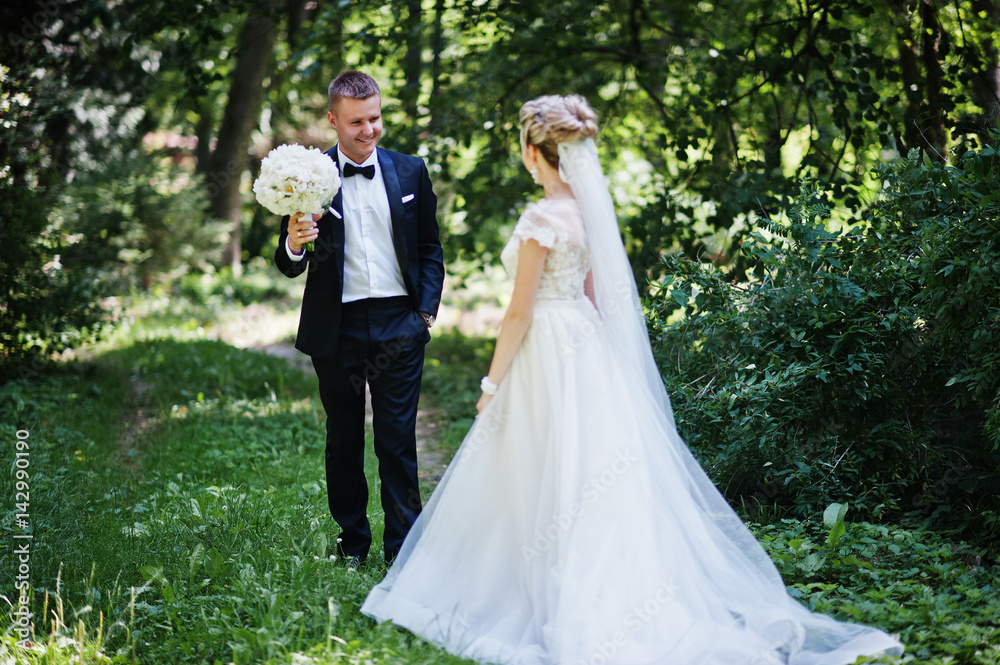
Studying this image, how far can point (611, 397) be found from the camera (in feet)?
9.93

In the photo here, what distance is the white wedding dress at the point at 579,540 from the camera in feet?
9.04

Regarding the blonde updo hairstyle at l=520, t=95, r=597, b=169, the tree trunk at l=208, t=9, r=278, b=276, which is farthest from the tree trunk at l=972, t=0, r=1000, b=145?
the tree trunk at l=208, t=9, r=278, b=276

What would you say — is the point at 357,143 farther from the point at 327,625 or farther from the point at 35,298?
the point at 35,298

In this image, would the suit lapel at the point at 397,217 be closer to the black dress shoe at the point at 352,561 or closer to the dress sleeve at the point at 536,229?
the dress sleeve at the point at 536,229

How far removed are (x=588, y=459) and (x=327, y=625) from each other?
1173 millimetres

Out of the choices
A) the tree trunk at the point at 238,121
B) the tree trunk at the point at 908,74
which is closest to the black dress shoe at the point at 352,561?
the tree trunk at the point at 908,74

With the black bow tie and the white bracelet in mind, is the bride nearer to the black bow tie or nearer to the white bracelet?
the white bracelet

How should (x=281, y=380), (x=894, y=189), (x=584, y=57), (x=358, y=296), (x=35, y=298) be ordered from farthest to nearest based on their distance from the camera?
1. (x=584, y=57)
2. (x=281, y=380)
3. (x=35, y=298)
4. (x=894, y=189)
5. (x=358, y=296)

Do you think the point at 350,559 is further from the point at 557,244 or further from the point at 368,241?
the point at 557,244

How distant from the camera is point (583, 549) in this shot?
9.39 ft

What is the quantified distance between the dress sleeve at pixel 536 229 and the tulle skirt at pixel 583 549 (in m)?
0.28

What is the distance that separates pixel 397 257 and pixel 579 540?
4.73 feet

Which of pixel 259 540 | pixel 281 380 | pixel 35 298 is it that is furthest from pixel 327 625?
pixel 35 298

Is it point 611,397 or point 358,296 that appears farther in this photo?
point 358,296
